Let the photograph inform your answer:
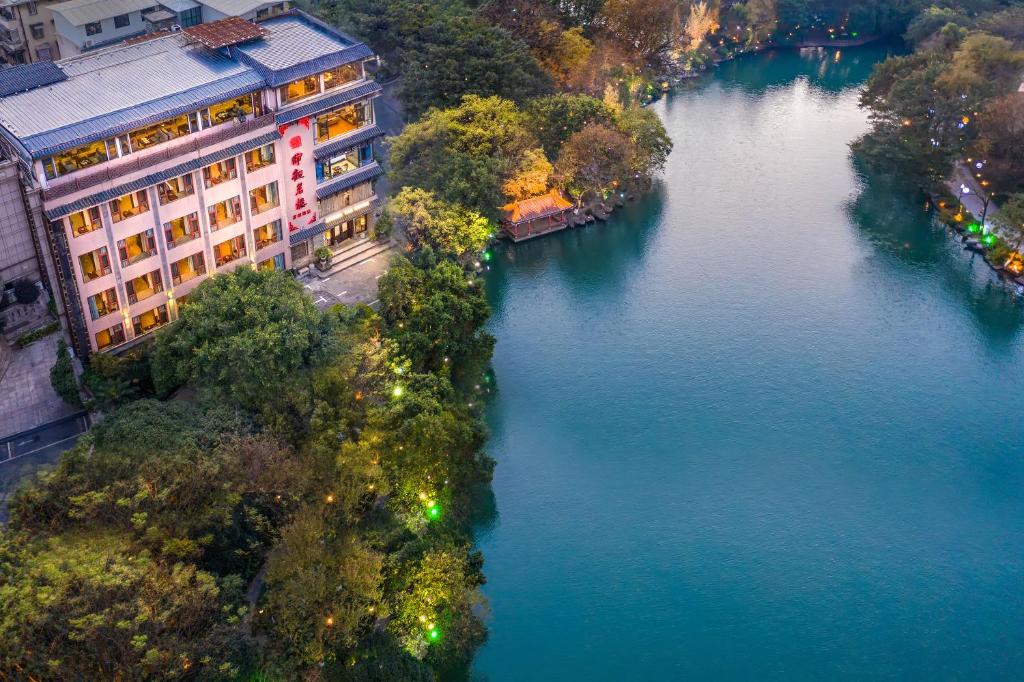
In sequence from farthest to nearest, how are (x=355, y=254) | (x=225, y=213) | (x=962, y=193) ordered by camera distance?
(x=962, y=193) → (x=355, y=254) → (x=225, y=213)

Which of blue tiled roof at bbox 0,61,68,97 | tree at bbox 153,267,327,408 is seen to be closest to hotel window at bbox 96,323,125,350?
tree at bbox 153,267,327,408

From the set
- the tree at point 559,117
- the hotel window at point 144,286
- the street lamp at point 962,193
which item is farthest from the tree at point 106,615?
the street lamp at point 962,193

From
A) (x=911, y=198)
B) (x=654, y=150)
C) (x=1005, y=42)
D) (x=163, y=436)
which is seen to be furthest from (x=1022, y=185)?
(x=163, y=436)

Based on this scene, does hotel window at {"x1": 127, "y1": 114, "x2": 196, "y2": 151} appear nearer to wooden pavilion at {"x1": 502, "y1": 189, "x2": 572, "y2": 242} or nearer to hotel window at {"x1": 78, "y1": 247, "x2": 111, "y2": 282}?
hotel window at {"x1": 78, "y1": 247, "x2": 111, "y2": 282}

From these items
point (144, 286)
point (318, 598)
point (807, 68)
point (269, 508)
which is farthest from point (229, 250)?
point (807, 68)

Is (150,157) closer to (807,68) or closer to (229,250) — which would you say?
(229,250)

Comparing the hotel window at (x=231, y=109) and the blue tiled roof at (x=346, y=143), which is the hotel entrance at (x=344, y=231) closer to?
the blue tiled roof at (x=346, y=143)
